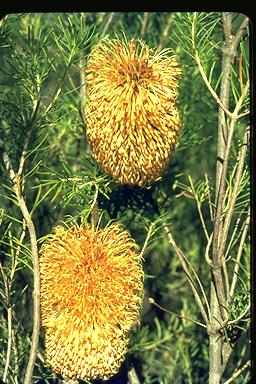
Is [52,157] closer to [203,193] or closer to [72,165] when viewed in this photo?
[72,165]

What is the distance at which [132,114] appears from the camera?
1.37 feet

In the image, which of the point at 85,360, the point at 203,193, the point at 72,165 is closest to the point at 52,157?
the point at 72,165

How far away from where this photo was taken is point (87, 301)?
0.42m

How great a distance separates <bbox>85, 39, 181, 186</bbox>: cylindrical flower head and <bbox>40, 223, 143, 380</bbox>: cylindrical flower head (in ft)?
0.16

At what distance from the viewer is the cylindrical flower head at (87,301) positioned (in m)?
0.41

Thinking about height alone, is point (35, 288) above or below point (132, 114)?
below

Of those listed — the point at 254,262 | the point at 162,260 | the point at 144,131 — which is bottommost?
the point at 162,260

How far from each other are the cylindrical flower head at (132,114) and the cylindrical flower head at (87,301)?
50 mm

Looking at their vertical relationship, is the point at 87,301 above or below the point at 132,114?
below

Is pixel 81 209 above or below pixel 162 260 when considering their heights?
above

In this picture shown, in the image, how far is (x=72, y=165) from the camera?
0.67 metres

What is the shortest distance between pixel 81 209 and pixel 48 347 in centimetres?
10

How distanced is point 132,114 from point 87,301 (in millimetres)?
117

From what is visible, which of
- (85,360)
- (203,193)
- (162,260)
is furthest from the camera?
(162,260)
